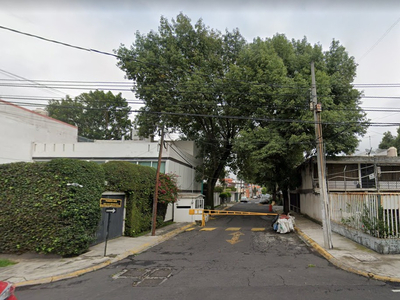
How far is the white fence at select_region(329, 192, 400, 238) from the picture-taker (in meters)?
9.69

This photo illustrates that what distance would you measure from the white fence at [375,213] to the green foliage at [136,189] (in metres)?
10.4

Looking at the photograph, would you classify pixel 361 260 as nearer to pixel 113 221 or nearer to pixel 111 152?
pixel 113 221

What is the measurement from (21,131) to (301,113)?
75.5ft

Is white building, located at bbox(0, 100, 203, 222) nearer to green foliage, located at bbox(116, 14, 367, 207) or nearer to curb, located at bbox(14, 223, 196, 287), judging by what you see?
green foliage, located at bbox(116, 14, 367, 207)

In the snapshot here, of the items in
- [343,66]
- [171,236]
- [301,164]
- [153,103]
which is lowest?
[171,236]

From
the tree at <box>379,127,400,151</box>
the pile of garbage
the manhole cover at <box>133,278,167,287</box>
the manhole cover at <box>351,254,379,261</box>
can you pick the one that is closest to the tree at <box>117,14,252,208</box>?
the pile of garbage

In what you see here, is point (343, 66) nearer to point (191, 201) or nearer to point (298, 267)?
point (191, 201)

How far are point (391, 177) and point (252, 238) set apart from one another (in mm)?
15914

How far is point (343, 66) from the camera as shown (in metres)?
22.9

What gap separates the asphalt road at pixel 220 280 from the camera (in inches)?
235

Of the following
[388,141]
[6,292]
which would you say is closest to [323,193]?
[6,292]

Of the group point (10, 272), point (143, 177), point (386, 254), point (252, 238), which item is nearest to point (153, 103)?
point (143, 177)

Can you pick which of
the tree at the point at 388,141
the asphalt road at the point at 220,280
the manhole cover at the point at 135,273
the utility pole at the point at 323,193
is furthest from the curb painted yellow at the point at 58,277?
the tree at the point at 388,141

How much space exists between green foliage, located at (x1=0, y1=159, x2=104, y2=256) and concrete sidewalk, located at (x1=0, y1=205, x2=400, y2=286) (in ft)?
1.54
